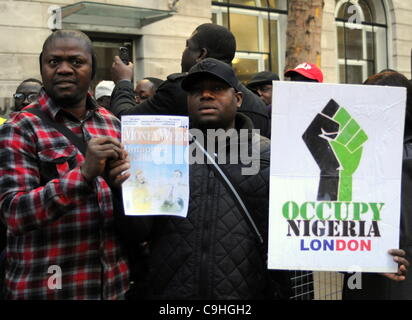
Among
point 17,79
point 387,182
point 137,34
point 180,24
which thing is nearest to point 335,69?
point 180,24

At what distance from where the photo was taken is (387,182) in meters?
2.31

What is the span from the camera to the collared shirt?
1.95 m

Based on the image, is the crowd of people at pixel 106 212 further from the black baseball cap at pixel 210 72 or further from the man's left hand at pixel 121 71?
the man's left hand at pixel 121 71

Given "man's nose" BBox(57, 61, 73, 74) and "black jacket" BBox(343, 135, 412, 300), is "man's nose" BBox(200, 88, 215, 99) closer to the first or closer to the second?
"man's nose" BBox(57, 61, 73, 74)

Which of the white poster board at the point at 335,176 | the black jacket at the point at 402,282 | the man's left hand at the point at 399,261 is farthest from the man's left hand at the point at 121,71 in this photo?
the man's left hand at the point at 399,261

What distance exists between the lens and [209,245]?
87.3 inches

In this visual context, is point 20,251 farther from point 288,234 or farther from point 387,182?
point 387,182

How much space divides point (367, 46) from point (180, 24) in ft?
24.0

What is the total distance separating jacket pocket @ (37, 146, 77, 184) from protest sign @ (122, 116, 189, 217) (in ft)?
0.76

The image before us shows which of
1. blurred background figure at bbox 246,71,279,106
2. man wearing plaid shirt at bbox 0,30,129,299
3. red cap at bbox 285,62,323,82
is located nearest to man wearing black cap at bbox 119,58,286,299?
man wearing plaid shirt at bbox 0,30,129,299

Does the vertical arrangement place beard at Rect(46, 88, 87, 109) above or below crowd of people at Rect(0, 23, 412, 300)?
above

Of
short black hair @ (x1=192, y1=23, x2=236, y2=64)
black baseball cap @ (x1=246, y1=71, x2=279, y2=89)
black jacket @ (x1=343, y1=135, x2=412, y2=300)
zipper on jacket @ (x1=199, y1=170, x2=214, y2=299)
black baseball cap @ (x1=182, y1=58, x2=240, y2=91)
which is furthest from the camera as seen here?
black baseball cap @ (x1=246, y1=71, x2=279, y2=89)

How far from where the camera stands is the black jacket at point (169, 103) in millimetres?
3023

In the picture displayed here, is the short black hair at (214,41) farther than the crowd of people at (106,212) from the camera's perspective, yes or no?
Yes
